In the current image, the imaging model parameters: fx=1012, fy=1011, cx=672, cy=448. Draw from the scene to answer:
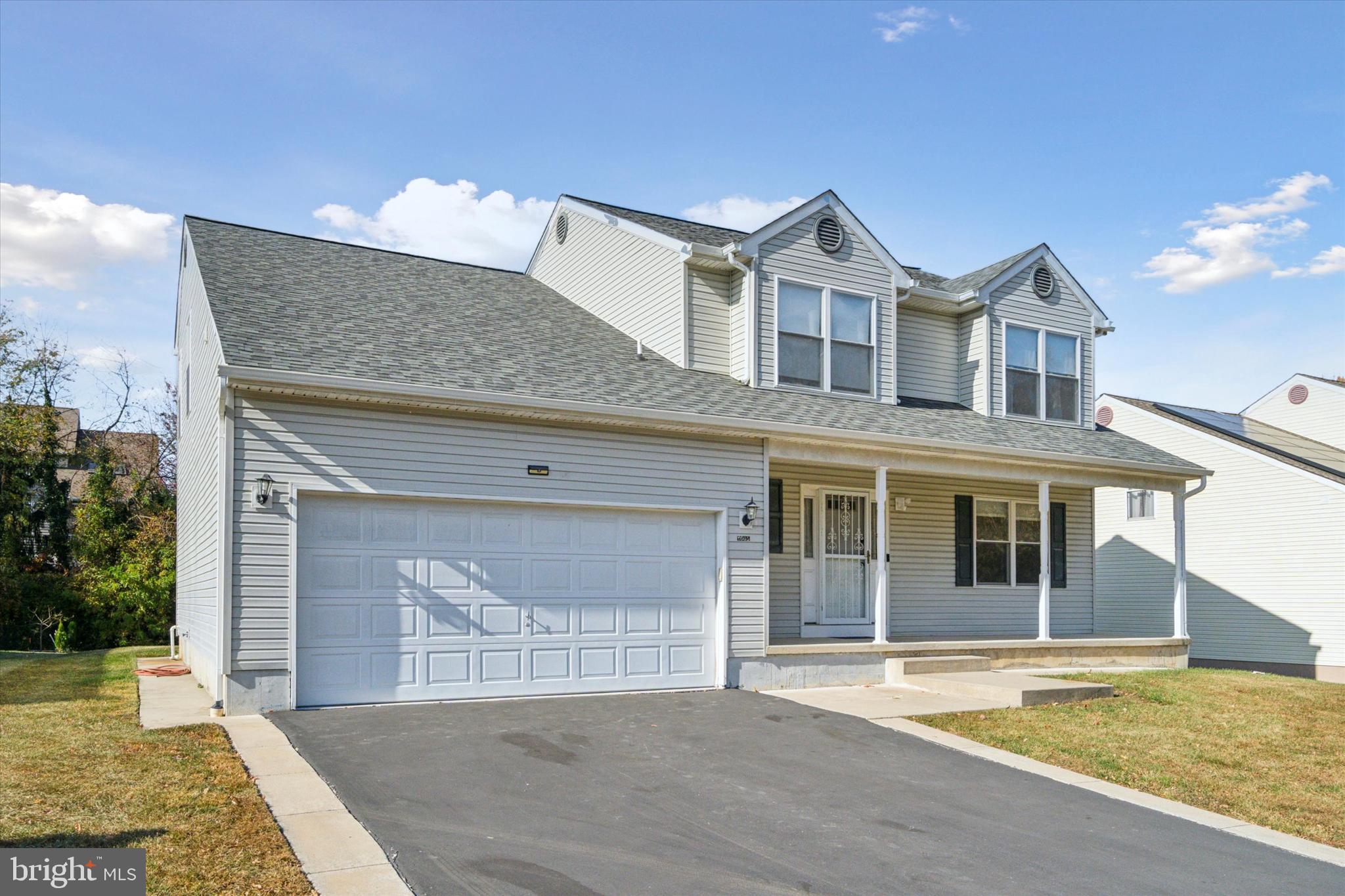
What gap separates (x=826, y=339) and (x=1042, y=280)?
479cm

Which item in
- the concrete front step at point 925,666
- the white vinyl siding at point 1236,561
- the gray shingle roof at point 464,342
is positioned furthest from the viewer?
the white vinyl siding at point 1236,561

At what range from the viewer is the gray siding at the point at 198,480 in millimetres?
10992

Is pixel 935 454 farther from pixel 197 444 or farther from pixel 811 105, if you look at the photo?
pixel 197 444

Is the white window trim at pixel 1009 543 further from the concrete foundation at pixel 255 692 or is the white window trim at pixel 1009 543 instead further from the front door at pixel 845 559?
the concrete foundation at pixel 255 692

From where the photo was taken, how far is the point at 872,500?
1568 centimetres

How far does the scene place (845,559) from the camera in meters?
15.6

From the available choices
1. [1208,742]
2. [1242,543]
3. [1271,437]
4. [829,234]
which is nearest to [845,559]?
[829,234]

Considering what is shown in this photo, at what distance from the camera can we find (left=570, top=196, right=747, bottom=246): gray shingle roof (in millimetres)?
15195

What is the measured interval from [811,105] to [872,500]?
644 centimetres

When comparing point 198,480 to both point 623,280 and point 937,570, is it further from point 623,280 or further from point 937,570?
point 937,570

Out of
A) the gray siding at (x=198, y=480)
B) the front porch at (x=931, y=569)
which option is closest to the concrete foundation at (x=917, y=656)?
the front porch at (x=931, y=569)

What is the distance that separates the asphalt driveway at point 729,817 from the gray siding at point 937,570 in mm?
5354

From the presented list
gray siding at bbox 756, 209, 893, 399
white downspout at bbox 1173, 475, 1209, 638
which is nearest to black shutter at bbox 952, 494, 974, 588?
gray siding at bbox 756, 209, 893, 399

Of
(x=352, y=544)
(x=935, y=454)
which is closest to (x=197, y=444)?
(x=352, y=544)
